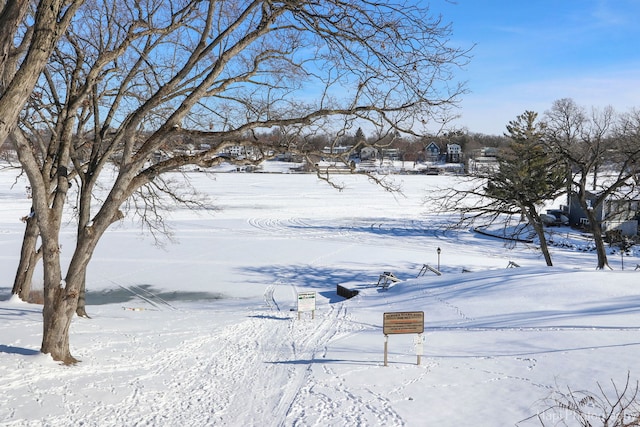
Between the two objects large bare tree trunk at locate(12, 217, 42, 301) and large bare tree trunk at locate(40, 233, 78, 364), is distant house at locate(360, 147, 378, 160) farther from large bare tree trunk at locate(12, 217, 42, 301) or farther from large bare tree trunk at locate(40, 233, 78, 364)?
large bare tree trunk at locate(12, 217, 42, 301)

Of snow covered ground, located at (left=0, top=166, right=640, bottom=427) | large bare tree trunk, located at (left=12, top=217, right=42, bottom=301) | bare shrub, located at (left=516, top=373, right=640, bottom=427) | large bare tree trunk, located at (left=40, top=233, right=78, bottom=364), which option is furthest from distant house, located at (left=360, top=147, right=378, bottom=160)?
large bare tree trunk, located at (left=12, top=217, right=42, bottom=301)

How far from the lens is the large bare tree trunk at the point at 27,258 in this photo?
12406mm

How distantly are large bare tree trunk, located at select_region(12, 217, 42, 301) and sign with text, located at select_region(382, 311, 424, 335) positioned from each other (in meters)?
8.51

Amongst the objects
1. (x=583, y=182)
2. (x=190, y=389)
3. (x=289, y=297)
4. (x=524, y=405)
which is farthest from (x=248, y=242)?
(x=524, y=405)

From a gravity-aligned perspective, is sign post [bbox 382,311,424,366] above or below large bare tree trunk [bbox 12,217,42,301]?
below

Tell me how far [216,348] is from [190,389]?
2.57m

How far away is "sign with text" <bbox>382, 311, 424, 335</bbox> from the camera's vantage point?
8.38 metres

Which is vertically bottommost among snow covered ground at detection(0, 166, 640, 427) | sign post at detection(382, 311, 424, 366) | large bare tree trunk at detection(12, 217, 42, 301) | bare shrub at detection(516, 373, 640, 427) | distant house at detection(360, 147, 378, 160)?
snow covered ground at detection(0, 166, 640, 427)

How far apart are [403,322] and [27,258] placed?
942 centimetres

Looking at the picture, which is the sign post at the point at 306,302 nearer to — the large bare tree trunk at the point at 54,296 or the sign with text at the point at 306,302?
the sign with text at the point at 306,302

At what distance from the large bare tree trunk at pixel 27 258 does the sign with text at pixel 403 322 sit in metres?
8.51

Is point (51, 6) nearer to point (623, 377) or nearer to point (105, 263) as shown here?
point (623, 377)

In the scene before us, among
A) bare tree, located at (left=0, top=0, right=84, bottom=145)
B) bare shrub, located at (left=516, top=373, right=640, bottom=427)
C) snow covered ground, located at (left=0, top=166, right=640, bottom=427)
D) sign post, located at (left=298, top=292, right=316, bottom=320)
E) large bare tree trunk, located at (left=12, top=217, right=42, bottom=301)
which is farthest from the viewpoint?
sign post, located at (left=298, top=292, right=316, bottom=320)

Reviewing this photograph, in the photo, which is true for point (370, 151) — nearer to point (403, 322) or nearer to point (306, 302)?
point (306, 302)
